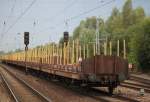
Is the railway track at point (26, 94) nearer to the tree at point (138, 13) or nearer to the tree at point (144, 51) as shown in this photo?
the tree at point (144, 51)

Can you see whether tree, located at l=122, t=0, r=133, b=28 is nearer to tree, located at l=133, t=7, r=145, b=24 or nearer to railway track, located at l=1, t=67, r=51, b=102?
tree, located at l=133, t=7, r=145, b=24

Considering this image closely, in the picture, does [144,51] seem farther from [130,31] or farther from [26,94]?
[26,94]

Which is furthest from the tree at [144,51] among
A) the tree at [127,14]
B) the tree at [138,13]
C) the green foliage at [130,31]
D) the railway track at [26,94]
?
the tree at [138,13]

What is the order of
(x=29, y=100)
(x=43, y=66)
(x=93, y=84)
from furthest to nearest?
(x=43, y=66) → (x=93, y=84) → (x=29, y=100)

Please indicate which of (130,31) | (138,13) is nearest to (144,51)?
(130,31)

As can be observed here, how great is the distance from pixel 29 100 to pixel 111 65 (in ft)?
13.7

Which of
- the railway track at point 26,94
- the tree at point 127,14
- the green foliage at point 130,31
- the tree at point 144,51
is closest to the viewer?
the railway track at point 26,94

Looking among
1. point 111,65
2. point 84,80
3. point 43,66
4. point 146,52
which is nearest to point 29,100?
point 84,80

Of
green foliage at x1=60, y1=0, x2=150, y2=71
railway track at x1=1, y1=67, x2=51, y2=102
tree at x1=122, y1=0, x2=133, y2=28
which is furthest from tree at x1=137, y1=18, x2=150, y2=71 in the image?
tree at x1=122, y1=0, x2=133, y2=28

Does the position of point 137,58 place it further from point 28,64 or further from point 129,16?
point 129,16

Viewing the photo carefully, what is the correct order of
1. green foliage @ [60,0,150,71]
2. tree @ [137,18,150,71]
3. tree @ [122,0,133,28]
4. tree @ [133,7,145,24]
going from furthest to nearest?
tree @ [122,0,133,28] → tree @ [133,7,145,24] → green foliage @ [60,0,150,71] → tree @ [137,18,150,71]

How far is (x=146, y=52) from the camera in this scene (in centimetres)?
4691

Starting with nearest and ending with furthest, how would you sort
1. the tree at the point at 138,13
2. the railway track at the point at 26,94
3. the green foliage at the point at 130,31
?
the railway track at the point at 26,94
the green foliage at the point at 130,31
the tree at the point at 138,13

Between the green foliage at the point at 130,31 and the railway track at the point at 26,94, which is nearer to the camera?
the railway track at the point at 26,94
